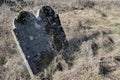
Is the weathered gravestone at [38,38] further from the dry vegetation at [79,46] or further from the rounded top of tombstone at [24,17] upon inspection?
the dry vegetation at [79,46]

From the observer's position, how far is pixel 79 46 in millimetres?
7258

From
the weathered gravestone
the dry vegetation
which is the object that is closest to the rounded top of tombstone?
the weathered gravestone

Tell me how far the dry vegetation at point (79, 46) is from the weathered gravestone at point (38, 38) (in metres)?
0.21

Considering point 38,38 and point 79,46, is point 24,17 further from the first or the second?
point 79,46

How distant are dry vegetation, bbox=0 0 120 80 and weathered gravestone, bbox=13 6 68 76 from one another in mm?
211

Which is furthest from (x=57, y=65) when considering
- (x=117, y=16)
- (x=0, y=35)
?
(x=117, y=16)

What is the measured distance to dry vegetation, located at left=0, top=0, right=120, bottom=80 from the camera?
6.15 meters

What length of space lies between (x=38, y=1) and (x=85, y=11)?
1.72m

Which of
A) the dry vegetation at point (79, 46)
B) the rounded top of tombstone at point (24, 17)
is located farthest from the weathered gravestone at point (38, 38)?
the dry vegetation at point (79, 46)

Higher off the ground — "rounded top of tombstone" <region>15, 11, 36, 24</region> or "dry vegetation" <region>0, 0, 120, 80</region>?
"rounded top of tombstone" <region>15, 11, 36, 24</region>

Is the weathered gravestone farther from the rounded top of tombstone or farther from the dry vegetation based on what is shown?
the dry vegetation

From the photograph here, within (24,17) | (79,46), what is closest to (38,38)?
(24,17)

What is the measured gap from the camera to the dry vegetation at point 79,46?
242 inches

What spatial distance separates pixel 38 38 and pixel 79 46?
3.36 ft
